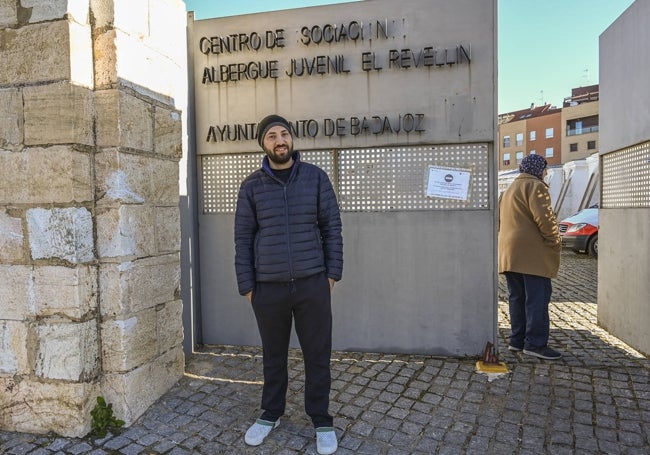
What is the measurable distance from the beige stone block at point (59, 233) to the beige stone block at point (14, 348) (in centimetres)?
52

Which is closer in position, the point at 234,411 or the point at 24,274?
the point at 24,274

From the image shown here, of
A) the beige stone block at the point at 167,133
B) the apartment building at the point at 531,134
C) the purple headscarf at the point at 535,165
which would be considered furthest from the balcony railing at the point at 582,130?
the beige stone block at the point at 167,133

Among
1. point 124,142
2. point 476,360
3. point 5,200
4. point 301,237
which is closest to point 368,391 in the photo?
point 476,360

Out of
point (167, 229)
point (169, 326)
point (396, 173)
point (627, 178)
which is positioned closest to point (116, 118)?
point (167, 229)

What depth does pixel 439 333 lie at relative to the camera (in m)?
4.61

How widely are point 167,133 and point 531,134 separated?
201 feet

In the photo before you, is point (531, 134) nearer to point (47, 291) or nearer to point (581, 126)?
point (581, 126)

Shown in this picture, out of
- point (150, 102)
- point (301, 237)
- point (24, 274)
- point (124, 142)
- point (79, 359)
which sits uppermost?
point (150, 102)

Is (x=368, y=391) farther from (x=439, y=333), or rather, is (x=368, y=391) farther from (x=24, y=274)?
(x=24, y=274)

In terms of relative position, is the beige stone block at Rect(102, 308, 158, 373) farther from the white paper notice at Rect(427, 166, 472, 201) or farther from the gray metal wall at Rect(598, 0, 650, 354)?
the gray metal wall at Rect(598, 0, 650, 354)

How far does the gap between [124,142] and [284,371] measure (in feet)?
6.35

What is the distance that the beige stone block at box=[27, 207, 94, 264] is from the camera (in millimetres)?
3143

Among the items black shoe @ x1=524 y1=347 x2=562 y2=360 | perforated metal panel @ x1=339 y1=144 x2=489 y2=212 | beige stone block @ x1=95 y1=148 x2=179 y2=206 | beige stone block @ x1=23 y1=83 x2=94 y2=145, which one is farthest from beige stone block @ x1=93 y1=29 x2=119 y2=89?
black shoe @ x1=524 y1=347 x2=562 y2=360

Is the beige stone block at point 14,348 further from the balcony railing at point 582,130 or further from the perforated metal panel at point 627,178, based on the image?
the balcony railing at point 582,130
